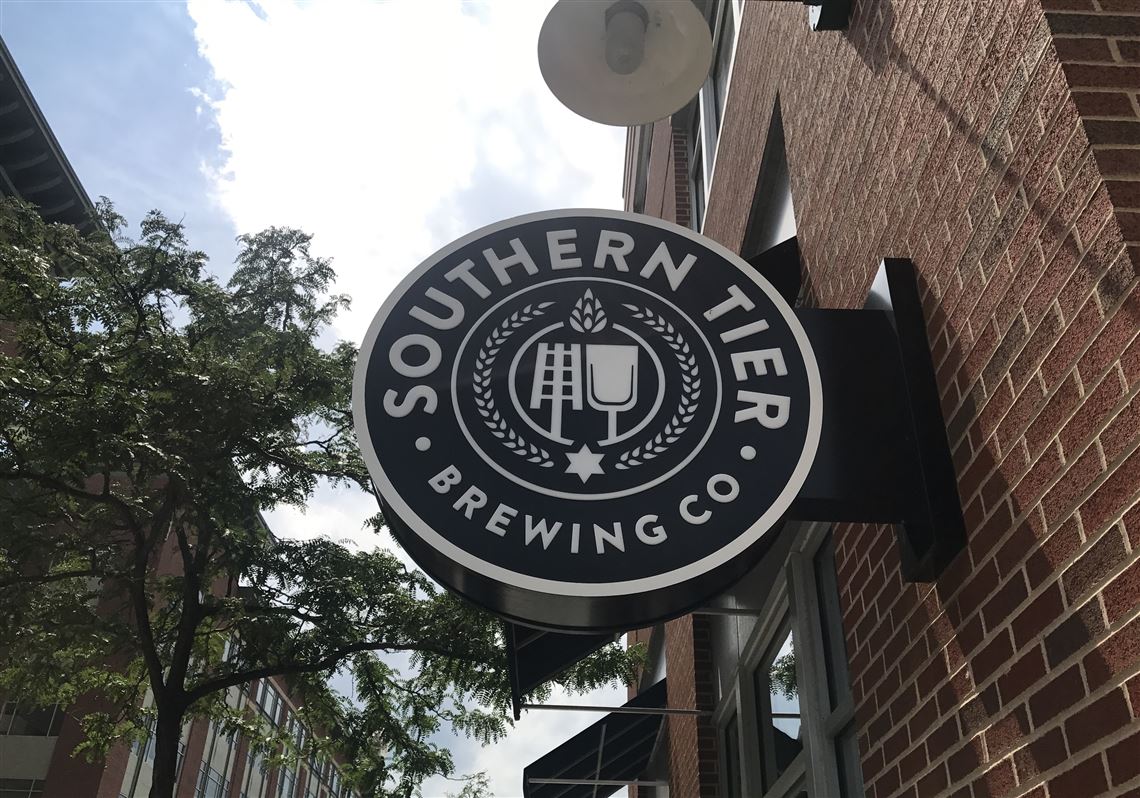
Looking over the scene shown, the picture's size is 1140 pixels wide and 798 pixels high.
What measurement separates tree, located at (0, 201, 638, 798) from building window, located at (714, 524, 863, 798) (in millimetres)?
6635

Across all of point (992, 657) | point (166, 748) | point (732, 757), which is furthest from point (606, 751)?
point (992, 657)

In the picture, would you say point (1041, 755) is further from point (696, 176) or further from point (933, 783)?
point (696, 176)

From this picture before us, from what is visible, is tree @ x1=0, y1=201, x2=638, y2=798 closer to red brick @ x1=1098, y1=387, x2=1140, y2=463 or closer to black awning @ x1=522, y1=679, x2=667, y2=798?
black awning @ x1=522, y1=679, x2=667, y2=798

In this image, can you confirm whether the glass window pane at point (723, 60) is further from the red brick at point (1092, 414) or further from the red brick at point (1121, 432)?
the red brick at point (1121, 432)

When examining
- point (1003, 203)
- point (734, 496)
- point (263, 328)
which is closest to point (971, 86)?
point (1003, 203)

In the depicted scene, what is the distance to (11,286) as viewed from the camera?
11836mm

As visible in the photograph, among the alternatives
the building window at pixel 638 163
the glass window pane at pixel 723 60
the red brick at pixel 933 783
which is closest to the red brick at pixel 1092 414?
the red brick at pixel 933 783

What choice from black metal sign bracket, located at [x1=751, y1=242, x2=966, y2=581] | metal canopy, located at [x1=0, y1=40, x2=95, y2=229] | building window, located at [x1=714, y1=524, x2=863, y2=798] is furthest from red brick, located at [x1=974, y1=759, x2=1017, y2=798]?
metal canopy, located at [x1=0, y1=40, x2=95, y2=229]

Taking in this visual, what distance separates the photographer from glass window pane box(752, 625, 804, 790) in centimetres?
511

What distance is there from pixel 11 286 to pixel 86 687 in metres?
5.66

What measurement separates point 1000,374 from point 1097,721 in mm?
922

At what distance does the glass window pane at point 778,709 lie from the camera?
16.8ft

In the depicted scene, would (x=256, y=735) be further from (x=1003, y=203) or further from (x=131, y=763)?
(x=131, y=763)

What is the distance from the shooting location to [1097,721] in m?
2.02
